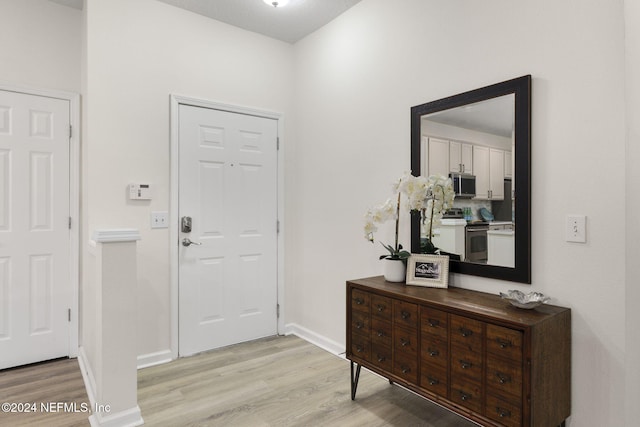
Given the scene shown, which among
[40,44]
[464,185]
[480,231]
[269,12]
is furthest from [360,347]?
[40,44]

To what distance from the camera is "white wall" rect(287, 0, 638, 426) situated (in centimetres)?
162

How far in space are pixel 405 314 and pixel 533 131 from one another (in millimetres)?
1157

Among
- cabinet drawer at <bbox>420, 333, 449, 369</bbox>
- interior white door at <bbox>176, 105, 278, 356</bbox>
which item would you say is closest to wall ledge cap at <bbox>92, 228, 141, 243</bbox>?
interior white door at <bbox>176, 105, 278, 356</bbox>

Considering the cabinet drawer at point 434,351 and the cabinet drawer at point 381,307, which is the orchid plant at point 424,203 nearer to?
the cabinet drawer at point 381,307

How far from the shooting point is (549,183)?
1809 mm

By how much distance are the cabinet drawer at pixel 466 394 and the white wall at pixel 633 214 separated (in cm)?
54

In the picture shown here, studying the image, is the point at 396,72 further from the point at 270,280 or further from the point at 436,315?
the point at 270,280

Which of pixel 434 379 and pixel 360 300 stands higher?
pixel 360 300

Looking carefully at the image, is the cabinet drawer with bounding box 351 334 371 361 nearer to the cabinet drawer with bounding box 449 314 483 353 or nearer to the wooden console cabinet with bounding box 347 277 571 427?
the wooden console cabinet with bounding box 347 277 571 427

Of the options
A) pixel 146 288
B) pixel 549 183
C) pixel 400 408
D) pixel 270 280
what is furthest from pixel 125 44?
pixel 400 408

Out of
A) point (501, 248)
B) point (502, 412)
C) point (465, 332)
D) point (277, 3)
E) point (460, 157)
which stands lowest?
point (502, 412)

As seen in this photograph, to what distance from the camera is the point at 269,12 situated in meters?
3.05

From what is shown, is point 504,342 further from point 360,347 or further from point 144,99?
point 144,99

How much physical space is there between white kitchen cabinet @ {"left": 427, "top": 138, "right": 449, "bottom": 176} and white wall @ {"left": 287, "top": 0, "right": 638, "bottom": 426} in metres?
0.22
